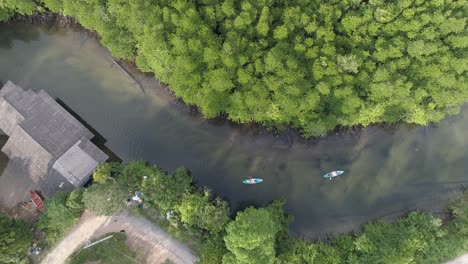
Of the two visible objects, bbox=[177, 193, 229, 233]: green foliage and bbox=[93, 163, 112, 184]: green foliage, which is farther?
bbox=[93, 163, 112, 184]: green foliage

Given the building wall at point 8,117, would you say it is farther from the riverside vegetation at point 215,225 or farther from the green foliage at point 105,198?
the green foliage at point 105,198

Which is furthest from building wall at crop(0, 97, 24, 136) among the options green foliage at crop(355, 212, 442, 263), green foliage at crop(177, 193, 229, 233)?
green foliage at crop(355, 212, 442, 263)

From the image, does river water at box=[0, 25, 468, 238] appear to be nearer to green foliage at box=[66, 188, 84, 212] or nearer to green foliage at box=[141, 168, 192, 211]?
green foliage at box=[141, 168, 192, 211]

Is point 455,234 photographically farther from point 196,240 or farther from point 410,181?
point 196,240

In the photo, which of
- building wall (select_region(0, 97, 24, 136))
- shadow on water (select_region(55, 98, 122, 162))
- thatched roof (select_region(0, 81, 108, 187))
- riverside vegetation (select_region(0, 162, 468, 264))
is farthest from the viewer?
shadow on water (select_region(55, 98, 122, 162))

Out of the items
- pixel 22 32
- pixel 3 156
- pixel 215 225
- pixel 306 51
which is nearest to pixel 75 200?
pixel 3 156

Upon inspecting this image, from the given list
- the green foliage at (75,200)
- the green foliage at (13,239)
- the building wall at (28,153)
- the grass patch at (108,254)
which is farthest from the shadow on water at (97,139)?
the green foliage at (13,239)
